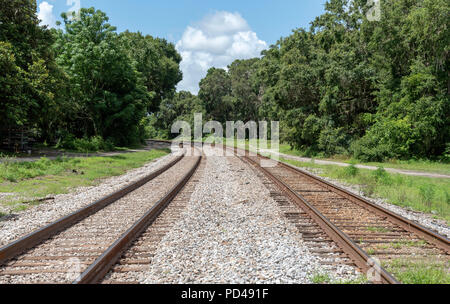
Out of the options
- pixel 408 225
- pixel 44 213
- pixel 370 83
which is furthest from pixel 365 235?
pixel 370 83

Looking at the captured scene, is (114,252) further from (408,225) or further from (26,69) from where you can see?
(26,69)

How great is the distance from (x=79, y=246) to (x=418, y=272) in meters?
5.10

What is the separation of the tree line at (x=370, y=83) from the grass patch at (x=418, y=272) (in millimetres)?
17763

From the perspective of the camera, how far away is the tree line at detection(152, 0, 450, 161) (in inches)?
758

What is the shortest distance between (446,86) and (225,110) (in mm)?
46507

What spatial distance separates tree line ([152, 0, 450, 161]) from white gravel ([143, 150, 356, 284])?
16389 mm

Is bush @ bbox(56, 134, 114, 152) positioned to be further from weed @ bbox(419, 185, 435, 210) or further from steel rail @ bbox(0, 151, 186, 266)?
weed @ bbox(419, 185, 435, 210)

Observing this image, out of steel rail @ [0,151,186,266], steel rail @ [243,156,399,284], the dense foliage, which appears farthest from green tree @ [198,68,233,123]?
steel rail @ [243,156,399,284]

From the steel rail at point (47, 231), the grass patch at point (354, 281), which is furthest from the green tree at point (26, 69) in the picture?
the grass patch at point (354, 281)

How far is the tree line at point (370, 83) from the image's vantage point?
19250 millimetres

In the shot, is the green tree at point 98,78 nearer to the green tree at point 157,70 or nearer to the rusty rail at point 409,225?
the green tree at point 157,70

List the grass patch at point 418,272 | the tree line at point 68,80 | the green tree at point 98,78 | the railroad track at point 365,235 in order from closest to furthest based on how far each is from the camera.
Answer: the grass patch at point 418,272 < the railroad track at point 365,235 < the tree line at point 68,80 < the green tree at point 98,78

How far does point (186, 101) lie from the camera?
2613 inches
